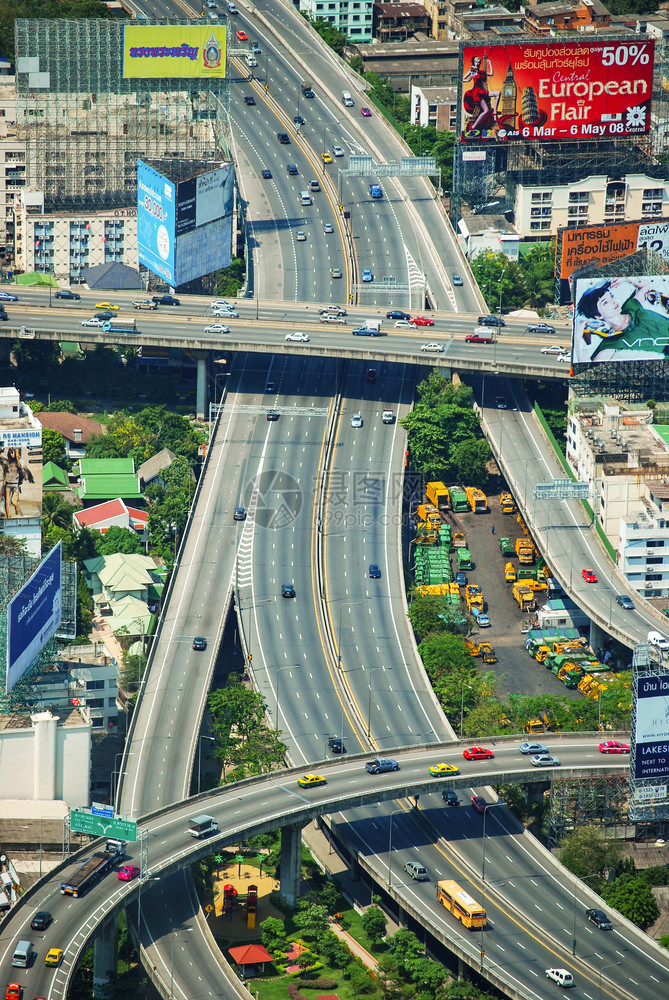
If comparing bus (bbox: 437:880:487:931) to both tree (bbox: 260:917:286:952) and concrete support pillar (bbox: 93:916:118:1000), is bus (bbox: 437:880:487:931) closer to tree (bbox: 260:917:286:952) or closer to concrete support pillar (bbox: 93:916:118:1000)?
tree (bbox: 260:917:286:952)

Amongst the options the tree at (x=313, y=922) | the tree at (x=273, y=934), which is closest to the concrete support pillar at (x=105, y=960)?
the tree at (x=273, y=934)

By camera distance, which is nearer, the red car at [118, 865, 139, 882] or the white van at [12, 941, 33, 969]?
the white van at [12, 941, 33, 969]

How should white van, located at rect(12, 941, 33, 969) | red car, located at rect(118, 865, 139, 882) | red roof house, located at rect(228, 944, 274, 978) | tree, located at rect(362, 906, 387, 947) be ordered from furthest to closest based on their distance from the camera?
1. tree, located at rect(362, 906, 387, 947)
2. red roof house, located at rect(228, 944, 274, 978)
3. red car, located at rect(118, 865, 139, 882)
4. white van, located at rect(12, 941, 33, 969)

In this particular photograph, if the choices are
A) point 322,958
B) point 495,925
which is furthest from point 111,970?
point 495,925

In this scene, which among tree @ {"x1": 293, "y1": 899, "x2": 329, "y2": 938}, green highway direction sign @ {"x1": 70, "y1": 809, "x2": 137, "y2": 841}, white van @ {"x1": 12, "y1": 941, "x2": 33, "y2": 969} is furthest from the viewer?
tree @ {"x1": 293, "y1": 899, "x2": 329, "y2": 938}

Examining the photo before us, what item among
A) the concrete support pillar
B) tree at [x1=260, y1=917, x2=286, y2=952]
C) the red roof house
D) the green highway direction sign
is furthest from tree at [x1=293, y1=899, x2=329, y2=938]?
the concrete support pillar

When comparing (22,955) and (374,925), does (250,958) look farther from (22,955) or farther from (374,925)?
(22,955)
